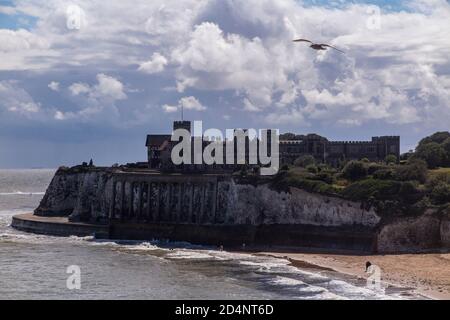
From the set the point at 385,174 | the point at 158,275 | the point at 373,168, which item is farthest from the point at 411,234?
the point at 158,275

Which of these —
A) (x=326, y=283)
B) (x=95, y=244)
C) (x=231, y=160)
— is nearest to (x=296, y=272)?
(x=326, y=283)

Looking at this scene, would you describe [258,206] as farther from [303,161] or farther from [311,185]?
[303,161]

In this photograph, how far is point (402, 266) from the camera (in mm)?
69688

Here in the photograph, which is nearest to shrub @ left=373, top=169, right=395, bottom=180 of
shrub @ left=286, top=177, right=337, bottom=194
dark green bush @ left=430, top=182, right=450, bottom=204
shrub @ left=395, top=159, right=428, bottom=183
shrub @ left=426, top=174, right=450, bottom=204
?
shrub @ left=395, top=159, right=428, bottom=183

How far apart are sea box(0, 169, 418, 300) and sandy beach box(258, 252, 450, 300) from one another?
201cm

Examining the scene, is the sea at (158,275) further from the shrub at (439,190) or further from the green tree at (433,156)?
the green tree at (433,156)

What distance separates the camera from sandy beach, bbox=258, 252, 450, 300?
60.3 meters

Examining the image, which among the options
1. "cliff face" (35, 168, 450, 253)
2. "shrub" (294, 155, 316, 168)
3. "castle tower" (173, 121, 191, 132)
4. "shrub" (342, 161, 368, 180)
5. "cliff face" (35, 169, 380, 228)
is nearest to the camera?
"cliff face" (35, 168, 450, 253)

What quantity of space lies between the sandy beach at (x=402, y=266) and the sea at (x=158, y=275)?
201 cm

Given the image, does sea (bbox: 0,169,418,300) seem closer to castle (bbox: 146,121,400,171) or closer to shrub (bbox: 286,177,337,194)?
shrub (bbox: 286,177,337,194)

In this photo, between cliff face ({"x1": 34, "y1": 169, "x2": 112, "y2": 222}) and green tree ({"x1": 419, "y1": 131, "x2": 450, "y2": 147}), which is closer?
cliff face ({"x1": 34, "y1": 169, "x2": 112, "y2": 222})

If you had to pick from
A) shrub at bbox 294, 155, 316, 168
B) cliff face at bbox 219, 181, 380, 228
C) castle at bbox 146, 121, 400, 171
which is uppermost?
castle at bbox 146, 121, 400, 171

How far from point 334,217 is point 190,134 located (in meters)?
45.5
